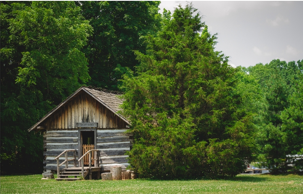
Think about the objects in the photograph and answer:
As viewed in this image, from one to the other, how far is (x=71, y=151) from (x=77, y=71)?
9246 millimetres

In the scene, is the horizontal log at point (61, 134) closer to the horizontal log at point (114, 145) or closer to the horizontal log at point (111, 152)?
the horizontal log at point (114, 145)

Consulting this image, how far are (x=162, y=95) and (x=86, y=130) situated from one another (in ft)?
20.6

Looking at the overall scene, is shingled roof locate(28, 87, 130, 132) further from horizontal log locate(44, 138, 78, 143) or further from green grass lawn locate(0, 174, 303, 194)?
green grass lawn locate(0, 174, 303, 194)

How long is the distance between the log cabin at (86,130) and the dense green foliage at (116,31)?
44.9ft

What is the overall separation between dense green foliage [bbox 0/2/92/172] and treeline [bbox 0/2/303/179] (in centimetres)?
8

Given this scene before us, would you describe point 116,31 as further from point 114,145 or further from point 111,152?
point 111,152

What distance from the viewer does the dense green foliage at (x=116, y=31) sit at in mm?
39406

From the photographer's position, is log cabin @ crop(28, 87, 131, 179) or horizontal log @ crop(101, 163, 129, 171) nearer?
horizontal log @ crop(101, 163, 129, 171)

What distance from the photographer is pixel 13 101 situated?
2855cm

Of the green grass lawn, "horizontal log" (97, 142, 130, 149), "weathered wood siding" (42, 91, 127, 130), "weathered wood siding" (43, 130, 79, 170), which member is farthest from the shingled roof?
the green grass lawn

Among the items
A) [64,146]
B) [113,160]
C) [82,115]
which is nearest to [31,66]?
[82,115]

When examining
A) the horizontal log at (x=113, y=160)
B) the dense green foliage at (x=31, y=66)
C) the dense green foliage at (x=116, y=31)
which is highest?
the dense green foliage at (x=116, y=31)

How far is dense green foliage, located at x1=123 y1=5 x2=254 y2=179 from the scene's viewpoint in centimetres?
2083

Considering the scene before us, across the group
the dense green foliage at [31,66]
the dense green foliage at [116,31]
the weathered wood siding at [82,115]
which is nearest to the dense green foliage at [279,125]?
the weathered wood siding at [82,115]
